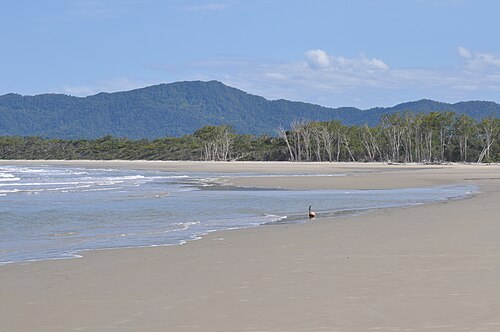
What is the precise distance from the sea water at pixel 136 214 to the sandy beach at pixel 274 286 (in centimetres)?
145

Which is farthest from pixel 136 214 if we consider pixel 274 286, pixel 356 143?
pixel 356 143

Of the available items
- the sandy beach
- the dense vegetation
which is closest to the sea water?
the sandy beach

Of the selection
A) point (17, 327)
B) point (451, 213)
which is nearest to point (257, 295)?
point (17, 327)

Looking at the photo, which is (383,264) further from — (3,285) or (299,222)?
(299,222)

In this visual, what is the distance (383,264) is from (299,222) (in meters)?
6.77

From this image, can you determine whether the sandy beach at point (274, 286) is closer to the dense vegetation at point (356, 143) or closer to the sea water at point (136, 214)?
the sea water at point (136, 214)

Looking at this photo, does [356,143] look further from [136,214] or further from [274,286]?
[274,286]

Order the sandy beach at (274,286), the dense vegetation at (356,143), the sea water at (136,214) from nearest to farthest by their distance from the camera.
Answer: the sandy beach at (274,286) → the sea water at (136,214) → the dense vegetation at (356,143)

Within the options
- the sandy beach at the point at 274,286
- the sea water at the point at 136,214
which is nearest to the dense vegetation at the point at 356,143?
the sea water at the point at 136,214

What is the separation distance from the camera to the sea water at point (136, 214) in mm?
12398

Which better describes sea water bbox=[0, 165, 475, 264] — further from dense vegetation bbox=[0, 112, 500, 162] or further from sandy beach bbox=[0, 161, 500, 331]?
dense vegetation bbox=[0, 112, 500, 162]

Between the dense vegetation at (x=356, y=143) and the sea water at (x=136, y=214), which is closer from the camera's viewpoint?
the sea water at (x=136, y=214)

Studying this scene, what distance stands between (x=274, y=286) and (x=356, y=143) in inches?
3195

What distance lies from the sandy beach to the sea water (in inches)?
57.2
